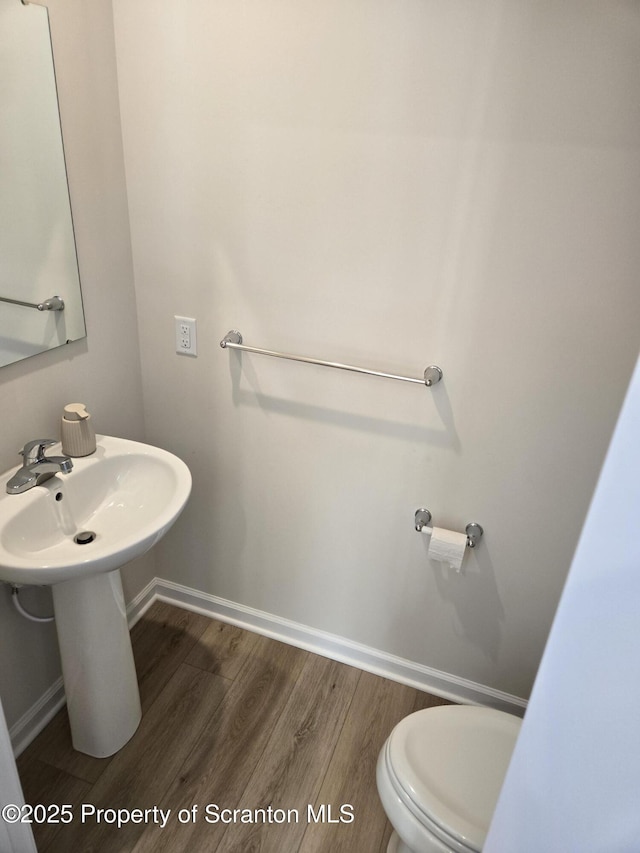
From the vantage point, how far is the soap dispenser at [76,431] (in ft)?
4.81

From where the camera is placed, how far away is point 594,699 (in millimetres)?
552

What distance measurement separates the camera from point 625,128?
1.16 m

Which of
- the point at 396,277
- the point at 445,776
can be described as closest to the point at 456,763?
the point at 445,776

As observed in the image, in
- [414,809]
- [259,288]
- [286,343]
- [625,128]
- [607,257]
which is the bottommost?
[414,809]

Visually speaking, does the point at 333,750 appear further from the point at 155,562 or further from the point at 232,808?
the point at 155,562

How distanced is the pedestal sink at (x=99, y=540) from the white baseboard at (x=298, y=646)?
0.15 meters

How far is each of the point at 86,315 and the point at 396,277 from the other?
2.83 ft

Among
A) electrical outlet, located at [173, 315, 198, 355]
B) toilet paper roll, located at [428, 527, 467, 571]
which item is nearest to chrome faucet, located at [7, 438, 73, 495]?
electrical outlet, located at [173, 315, 198, 355]

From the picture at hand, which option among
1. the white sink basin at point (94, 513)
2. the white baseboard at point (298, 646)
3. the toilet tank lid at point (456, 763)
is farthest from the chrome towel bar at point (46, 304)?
the toilet tank lid at point (456, 763)

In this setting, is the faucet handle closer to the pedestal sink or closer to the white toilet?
the pedestal sink

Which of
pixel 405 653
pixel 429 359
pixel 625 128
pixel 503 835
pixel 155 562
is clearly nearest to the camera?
pixel 503 835

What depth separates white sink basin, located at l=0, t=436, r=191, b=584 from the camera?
1168mm

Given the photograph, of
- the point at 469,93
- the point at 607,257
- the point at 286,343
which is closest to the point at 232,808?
the point at 286,343

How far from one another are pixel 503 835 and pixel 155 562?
1689 millimetres
